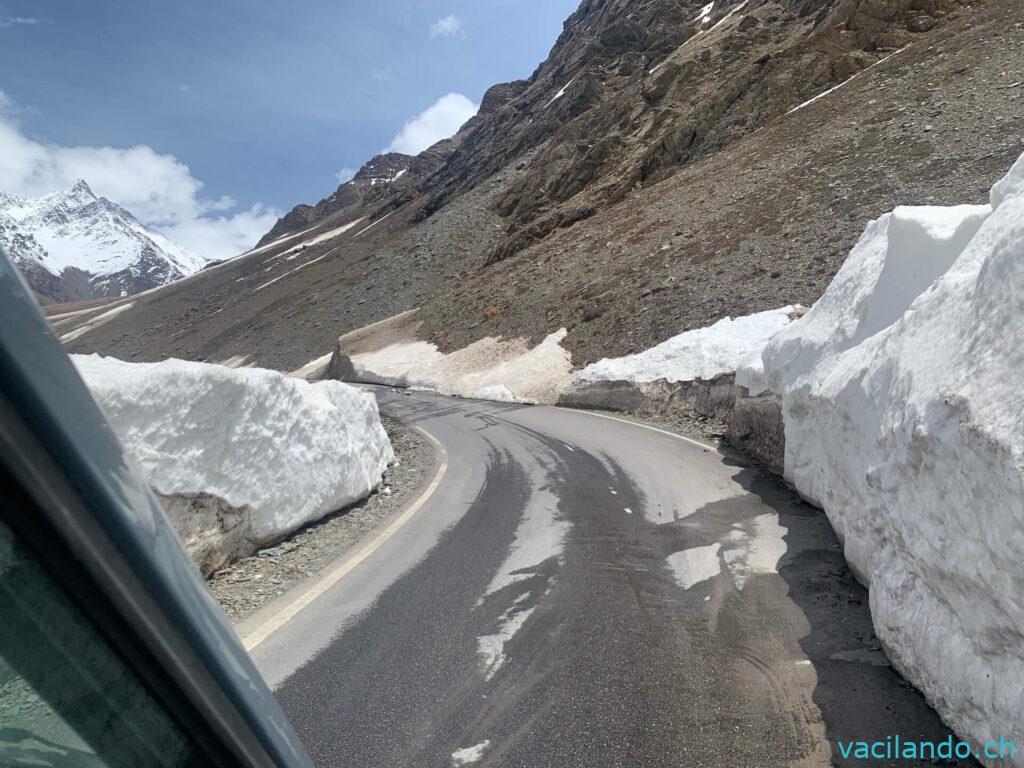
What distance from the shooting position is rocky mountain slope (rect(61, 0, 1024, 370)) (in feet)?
72.5

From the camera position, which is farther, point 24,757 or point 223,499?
point 223,499

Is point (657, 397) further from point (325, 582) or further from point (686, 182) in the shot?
point (686, 182)

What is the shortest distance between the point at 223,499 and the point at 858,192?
24343 millimetres

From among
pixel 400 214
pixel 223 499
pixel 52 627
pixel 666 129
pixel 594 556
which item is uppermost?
pixel 400 214

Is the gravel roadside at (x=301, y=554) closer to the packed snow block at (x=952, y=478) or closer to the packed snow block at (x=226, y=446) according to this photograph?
the packed snow block at (x=226, y=446)

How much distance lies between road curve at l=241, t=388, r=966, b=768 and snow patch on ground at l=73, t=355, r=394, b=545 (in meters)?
1.07

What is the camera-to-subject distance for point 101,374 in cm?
467

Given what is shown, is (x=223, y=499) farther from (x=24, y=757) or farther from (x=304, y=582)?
(x=24, y=757)

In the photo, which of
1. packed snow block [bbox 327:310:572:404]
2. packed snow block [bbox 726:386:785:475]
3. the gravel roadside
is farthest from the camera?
packed snow block [bbox 327:310:572:404]

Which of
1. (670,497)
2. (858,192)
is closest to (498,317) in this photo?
(858,192)

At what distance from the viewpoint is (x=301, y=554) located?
6.06 meters

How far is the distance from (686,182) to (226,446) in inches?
1296

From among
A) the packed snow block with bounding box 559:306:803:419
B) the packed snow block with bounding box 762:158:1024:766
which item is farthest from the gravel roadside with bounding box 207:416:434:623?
the packed snow block with bounding box 559:306:803:419

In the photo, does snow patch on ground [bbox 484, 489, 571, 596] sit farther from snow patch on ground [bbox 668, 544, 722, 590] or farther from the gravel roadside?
the gravel roadside
